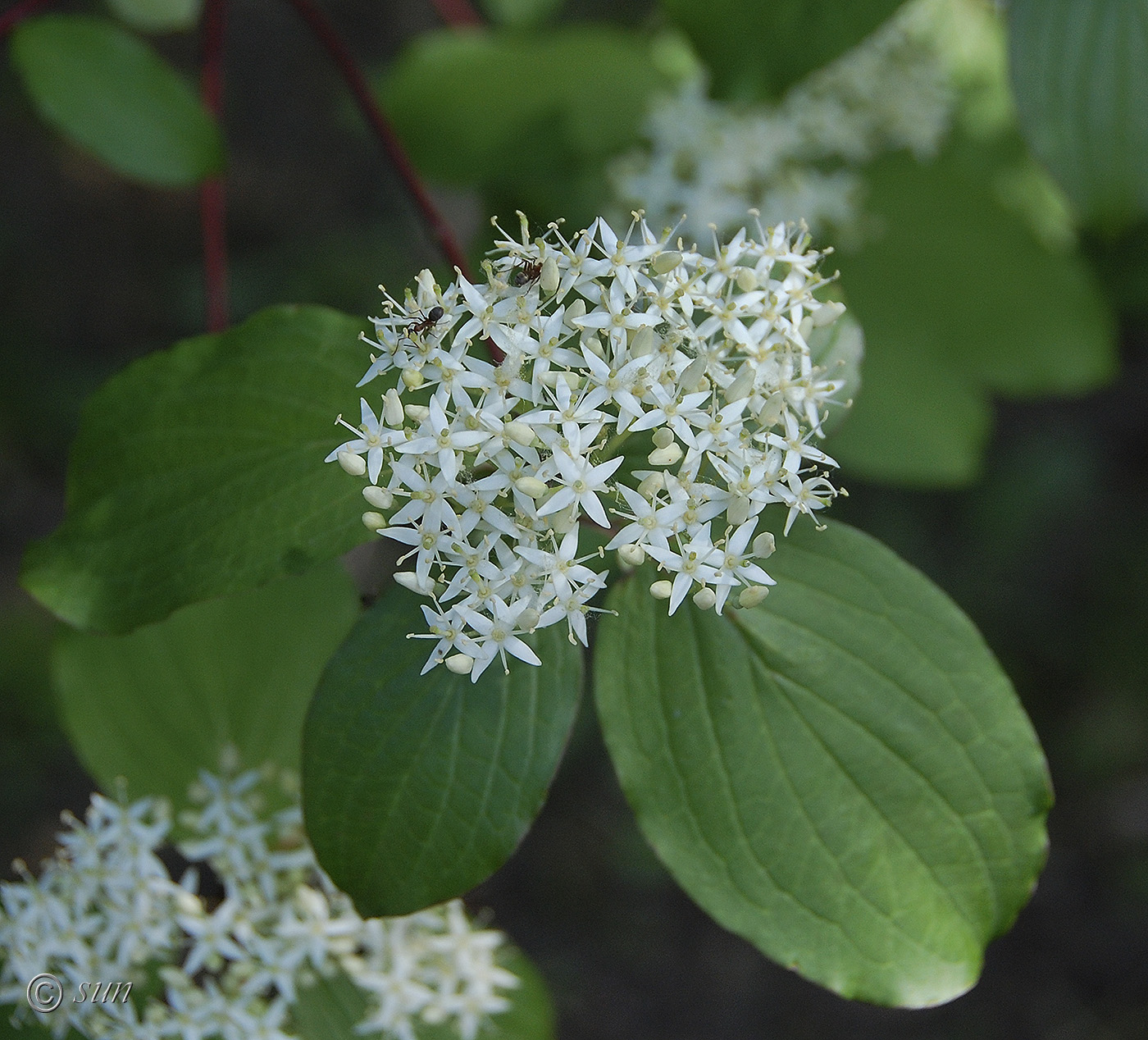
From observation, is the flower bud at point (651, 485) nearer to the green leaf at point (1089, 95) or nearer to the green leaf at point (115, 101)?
Answer: the green leaf at point (1089, 95)

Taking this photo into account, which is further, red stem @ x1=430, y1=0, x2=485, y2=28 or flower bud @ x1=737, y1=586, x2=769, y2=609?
red stem @ x1=430, y1=0, x2=485, y2=28

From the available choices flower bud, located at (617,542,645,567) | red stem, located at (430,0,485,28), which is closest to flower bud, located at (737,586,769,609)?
flower bud, located at (617,542,645,567)

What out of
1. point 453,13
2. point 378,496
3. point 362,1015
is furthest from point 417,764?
point 453,13

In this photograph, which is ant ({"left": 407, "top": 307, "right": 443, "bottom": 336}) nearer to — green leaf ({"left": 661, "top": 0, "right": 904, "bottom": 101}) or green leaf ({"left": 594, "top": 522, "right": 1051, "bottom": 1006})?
green leaf ({"left": 594, "top": 522, "right": 1051, "bottom": 1006})

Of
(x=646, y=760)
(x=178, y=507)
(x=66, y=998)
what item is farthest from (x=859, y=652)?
(x=66, y=998)

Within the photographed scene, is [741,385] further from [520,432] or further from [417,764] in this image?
[417,764]
